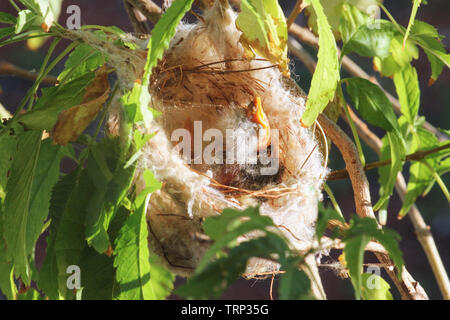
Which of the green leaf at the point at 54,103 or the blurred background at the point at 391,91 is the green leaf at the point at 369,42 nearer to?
the green leaf at the point at 54,103

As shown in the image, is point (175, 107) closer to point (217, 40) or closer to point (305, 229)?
point (217, 40)

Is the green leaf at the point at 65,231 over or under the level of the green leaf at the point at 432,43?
under

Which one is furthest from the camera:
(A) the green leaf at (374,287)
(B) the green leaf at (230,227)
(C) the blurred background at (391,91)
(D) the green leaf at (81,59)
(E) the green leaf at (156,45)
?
(C) the blurred background at (391,91)

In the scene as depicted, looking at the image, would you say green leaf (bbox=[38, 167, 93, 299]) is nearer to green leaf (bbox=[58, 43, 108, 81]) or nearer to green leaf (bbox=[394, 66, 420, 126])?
green leaf (bbox=[58, 43, 108, 81])

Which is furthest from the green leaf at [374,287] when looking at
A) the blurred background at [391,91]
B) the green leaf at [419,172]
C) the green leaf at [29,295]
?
the blurred background at [391,91]

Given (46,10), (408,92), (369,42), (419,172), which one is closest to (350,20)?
(369,42)
